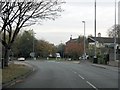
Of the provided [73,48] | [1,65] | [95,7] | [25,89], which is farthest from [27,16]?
[73,48]

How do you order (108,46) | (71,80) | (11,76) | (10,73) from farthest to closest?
(108,46) < (10,73) < (11,76) < (71,80)

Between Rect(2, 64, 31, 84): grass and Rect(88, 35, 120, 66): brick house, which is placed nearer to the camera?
Rect(2, 64, 31, 84): grass

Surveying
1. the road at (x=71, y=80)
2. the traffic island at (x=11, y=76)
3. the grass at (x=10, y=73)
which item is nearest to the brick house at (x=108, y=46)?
the road at (x=71, y=80)

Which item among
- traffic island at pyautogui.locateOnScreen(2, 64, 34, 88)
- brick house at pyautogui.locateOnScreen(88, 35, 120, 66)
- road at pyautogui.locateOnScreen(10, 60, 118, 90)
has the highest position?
brick house at pyautogui.locateOnScreen(88, 35, 120, 66)

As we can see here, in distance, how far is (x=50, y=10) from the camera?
117ft

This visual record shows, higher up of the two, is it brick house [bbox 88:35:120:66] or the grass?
brick house [bbox 88:35:120:66]

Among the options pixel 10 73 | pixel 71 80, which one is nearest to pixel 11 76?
pixel 10 73

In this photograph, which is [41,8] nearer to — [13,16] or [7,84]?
[13,16]

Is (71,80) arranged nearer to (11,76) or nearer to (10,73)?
(11,76)

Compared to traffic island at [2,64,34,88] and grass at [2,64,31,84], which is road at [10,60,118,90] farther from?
grass at [2,64,31,84]

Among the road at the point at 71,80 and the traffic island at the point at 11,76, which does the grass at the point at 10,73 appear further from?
the road at the point at 71,80

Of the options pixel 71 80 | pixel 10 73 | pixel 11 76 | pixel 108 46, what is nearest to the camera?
pixel 71 80

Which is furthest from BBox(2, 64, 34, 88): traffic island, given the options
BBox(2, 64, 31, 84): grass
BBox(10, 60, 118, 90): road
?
BBox(10, 60, 118, 90): road

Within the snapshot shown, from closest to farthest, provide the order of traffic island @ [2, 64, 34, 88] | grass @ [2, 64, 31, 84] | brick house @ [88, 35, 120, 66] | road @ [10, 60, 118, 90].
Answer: road @ [10, 60, 118, 90] < traffic island @ [2, 64, 34, 88] < grass @ [2, 64, 31, 84] < brick house @ [88, 35, 120, 66]
